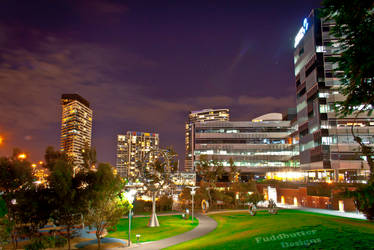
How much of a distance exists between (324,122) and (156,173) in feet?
194

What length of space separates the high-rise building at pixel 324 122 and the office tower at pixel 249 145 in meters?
36.6

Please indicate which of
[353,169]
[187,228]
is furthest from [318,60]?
[187,228]

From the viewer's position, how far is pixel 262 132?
133625 mm

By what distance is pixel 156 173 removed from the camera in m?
41.8

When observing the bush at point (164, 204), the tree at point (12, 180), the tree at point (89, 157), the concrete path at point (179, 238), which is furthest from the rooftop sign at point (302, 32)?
the tree at point (12, 180)

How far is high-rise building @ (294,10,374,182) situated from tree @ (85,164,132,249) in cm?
6857

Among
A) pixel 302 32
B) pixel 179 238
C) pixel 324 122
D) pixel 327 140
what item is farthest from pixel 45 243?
pixel 302 32

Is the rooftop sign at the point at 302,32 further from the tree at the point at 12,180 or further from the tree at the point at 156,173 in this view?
the tree at the point at 12,180

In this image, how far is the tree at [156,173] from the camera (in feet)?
124

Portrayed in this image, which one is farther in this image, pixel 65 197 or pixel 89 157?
pixel 89 157

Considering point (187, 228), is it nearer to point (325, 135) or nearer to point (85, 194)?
point (85, 194)

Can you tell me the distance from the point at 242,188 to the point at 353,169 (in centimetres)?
3404

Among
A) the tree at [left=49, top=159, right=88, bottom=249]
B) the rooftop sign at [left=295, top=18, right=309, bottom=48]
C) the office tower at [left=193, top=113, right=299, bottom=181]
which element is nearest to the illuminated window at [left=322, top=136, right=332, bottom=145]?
the rooftop sign at [left=295, top=18, right=309, bottom=48]

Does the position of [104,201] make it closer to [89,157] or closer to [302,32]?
[89,157]
